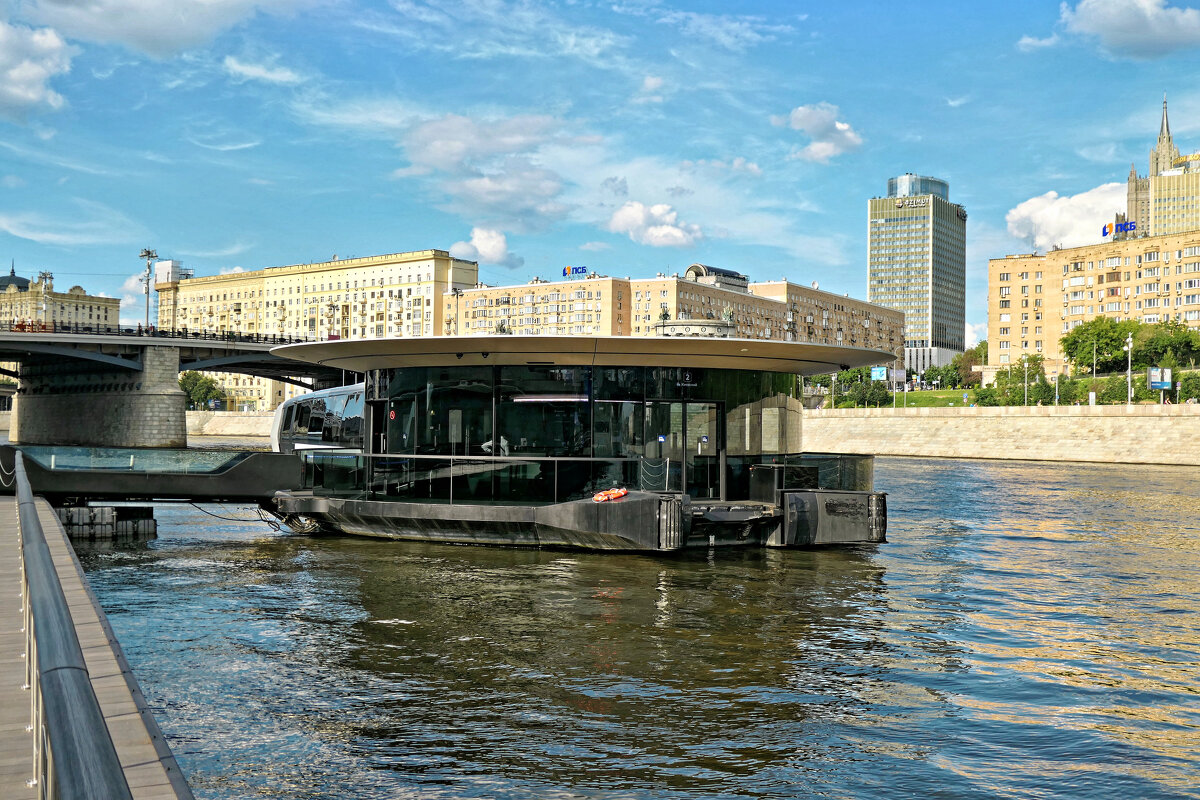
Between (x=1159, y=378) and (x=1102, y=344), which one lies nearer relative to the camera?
(x=1159, y=378)

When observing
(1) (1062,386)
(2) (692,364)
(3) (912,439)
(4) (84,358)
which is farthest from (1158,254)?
(2) (692,364)

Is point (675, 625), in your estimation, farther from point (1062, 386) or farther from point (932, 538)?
point (1062, 386)

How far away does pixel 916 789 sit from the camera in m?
8.57

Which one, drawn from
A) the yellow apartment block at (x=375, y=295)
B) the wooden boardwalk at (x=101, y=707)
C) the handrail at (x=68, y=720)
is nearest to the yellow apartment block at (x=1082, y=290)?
the yellow apartment block at (x=375, y=295)

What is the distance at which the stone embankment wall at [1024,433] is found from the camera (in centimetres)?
7700

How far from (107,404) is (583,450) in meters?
77.8

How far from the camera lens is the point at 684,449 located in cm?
2227

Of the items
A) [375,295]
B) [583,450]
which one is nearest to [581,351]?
[583,450]

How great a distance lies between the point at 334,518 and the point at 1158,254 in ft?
497

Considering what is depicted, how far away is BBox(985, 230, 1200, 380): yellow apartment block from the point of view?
145125mm

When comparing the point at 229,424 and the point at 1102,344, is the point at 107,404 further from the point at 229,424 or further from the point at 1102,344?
the point at 1102,344

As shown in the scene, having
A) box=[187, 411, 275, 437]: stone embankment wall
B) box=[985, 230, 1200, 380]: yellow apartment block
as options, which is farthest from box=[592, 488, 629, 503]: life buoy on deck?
box=[985, 230, 1200, 380]: yellow apartment block

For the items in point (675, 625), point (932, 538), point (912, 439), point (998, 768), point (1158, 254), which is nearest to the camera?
point (998, 768)

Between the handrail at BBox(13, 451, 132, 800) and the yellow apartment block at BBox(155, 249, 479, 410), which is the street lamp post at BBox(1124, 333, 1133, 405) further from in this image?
the yellow apartment block at BBox(155, 249, 479, 410)
